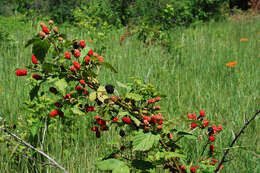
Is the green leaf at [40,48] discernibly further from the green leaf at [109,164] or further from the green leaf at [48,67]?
the green leaf at [109,164]

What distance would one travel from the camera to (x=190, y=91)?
258cm

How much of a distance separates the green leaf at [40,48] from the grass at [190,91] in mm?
465

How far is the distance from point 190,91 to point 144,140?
1.80m

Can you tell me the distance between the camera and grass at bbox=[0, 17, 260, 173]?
1.63 metres

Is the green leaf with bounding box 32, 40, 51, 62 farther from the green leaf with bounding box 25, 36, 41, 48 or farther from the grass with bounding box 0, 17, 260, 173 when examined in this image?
the grass with bounding box 0, 17, 260, 173

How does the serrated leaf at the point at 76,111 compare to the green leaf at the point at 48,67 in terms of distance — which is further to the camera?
the serrated leaf at the point at 76,111

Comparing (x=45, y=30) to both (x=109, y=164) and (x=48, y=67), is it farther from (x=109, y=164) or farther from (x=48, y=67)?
(x=109, y=164)

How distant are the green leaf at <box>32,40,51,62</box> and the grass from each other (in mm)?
465

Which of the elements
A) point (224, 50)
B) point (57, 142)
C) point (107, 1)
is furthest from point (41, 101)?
point (224, 50)

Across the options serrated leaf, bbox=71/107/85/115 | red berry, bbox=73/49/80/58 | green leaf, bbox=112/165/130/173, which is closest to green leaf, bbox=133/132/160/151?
green leaf, bbox=112/165/130/173

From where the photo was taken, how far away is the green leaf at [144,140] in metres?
0.85

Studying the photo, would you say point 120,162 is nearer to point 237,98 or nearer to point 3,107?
point 3,107

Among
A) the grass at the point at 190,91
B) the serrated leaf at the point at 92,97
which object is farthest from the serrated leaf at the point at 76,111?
the grass at the point at 190,91

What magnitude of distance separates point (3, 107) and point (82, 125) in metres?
0.69
